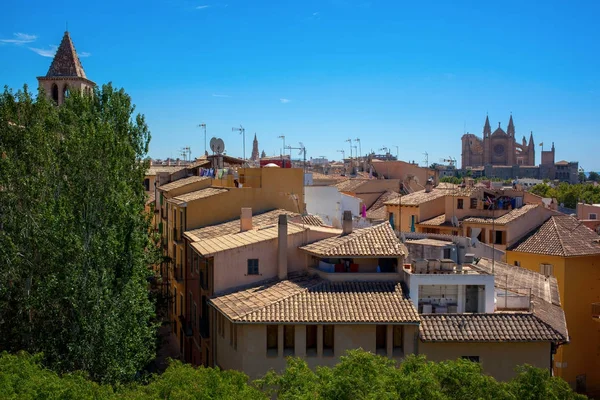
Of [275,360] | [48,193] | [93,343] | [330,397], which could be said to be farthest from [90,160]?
[330,397]

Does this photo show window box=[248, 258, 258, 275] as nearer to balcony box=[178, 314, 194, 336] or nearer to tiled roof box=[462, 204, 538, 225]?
balcony box=[178, 314, 194, 336]

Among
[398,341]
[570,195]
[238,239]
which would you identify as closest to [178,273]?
[238,239]

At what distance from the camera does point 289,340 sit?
64.3ft

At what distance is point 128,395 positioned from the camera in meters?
13.4

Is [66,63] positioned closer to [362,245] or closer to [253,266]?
[253,266]

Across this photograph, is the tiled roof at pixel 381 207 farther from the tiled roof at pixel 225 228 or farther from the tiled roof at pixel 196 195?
the tiled roof at pixel 225 228

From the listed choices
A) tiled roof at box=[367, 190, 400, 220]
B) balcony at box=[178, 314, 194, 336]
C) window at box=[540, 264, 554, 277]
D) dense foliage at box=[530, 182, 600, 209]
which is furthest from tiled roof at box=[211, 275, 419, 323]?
dense foliage at box=[530, 182, 600, 209]

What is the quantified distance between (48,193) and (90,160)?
5.27 ft

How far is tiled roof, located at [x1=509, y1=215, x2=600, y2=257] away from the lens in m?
35.0

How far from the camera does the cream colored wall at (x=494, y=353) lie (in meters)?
19.8

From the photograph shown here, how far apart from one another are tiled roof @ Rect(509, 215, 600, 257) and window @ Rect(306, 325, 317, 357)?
19.7m

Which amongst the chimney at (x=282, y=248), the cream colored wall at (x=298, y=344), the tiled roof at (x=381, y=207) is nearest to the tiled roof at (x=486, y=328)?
the cream colored wall at (x=298, y=344)

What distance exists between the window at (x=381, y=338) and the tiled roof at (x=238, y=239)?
4.80 m

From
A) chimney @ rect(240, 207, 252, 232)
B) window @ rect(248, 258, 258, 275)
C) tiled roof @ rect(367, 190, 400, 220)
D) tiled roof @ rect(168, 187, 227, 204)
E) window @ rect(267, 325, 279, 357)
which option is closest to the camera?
window @ rect(267, 325, 279, 357)
